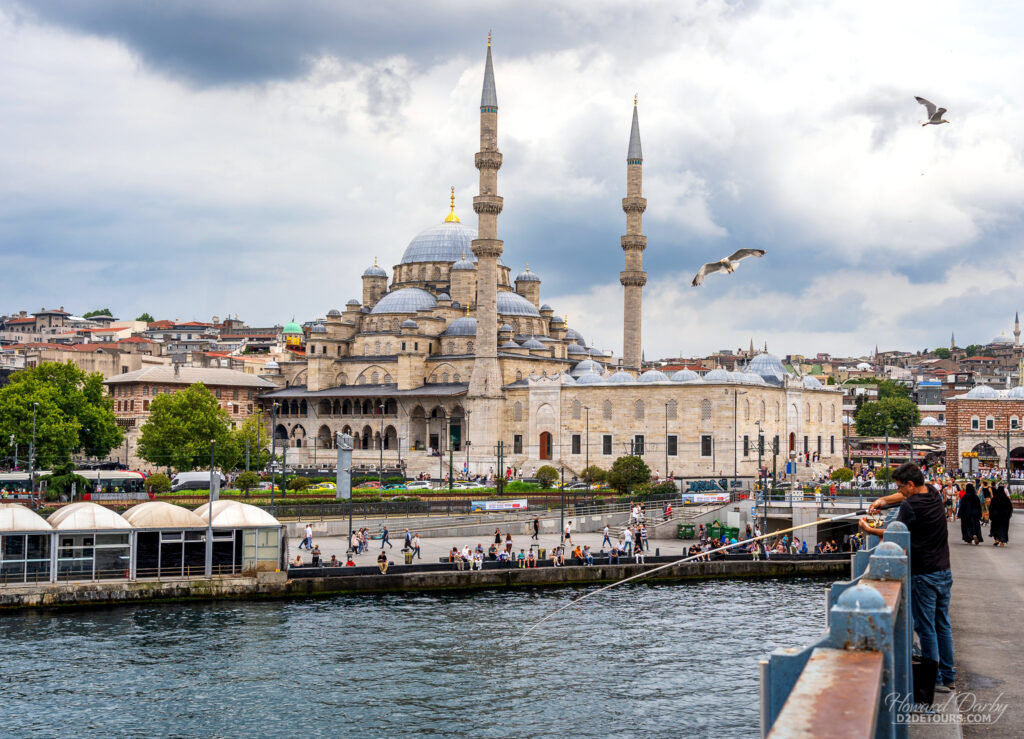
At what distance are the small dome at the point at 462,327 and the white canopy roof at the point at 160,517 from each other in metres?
34.4

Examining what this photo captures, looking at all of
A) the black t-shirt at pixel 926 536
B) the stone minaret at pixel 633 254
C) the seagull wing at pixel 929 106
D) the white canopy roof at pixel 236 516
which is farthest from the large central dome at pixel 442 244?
the black t-shirt at pixel 926 536

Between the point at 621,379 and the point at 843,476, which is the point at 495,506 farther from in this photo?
the point at 621,379

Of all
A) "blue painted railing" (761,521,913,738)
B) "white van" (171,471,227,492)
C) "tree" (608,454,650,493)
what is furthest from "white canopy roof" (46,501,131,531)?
"tree" (608,454,650,493)

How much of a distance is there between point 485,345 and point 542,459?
6058 millimetres

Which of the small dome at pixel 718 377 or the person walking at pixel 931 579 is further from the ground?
the small dome at pixel 718 377

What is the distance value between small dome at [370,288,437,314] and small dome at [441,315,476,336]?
2.46 m

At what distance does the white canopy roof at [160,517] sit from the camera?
23.5 metres

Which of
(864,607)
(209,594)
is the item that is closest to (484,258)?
(209,594)

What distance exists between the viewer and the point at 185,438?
43.9 metres

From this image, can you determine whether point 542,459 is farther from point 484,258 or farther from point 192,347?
point 192,347

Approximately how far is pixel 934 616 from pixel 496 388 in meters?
46.9

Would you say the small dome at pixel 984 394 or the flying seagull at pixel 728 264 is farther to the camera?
the small dome at pixel 984 394

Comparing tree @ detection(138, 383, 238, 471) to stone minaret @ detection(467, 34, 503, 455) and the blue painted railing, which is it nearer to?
stone minaret @ detection(467, 34, 503, 455)

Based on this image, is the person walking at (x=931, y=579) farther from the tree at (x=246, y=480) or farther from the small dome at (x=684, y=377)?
the small dome at (x=684, y=377)
